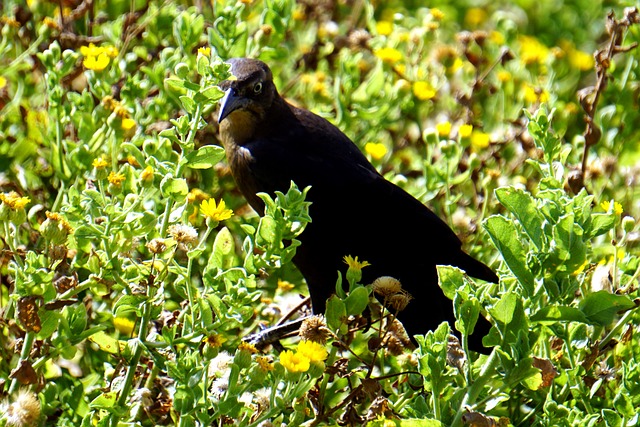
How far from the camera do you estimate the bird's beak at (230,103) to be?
254 cm

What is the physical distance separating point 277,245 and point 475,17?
3.09 m

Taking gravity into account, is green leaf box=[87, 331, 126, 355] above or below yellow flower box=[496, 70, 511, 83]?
below

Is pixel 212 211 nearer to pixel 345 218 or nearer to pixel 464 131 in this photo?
pixel 345 218

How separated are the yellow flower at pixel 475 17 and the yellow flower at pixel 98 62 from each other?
249 cm

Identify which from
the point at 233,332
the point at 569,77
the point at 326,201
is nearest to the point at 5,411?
the point at 233,332

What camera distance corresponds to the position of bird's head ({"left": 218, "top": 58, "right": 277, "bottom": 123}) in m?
2.59

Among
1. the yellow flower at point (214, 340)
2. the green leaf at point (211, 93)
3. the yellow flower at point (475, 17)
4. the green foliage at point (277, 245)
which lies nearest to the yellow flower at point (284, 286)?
the green foliage at point (277, 245)

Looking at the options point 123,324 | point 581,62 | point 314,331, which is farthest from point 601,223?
point 581,62

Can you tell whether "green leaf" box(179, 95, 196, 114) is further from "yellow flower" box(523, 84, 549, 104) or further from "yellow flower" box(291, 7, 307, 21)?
"yellow flower" box(291, 7, 307, 21)

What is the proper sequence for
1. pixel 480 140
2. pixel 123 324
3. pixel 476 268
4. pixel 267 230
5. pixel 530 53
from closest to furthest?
pixel 267 230
pixel 123 324
pixel 476 268
pixel 480 140
pixel 530 53

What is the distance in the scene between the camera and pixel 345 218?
8.45 ft

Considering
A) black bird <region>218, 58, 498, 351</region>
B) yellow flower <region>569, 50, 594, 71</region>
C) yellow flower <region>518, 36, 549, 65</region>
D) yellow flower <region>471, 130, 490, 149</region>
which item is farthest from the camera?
yellow flower <region>569, 50, 594, 71</region>

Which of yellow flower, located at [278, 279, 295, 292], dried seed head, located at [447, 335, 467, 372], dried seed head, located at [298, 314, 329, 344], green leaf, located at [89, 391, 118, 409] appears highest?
dried seed head, located at [298, 314, 329, 344]

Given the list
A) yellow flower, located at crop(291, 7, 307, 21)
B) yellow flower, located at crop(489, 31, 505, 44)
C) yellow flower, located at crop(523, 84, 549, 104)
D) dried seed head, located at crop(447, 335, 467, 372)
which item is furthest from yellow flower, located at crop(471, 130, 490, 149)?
dried seed head, located at crop(447, 335, 467, 372)
